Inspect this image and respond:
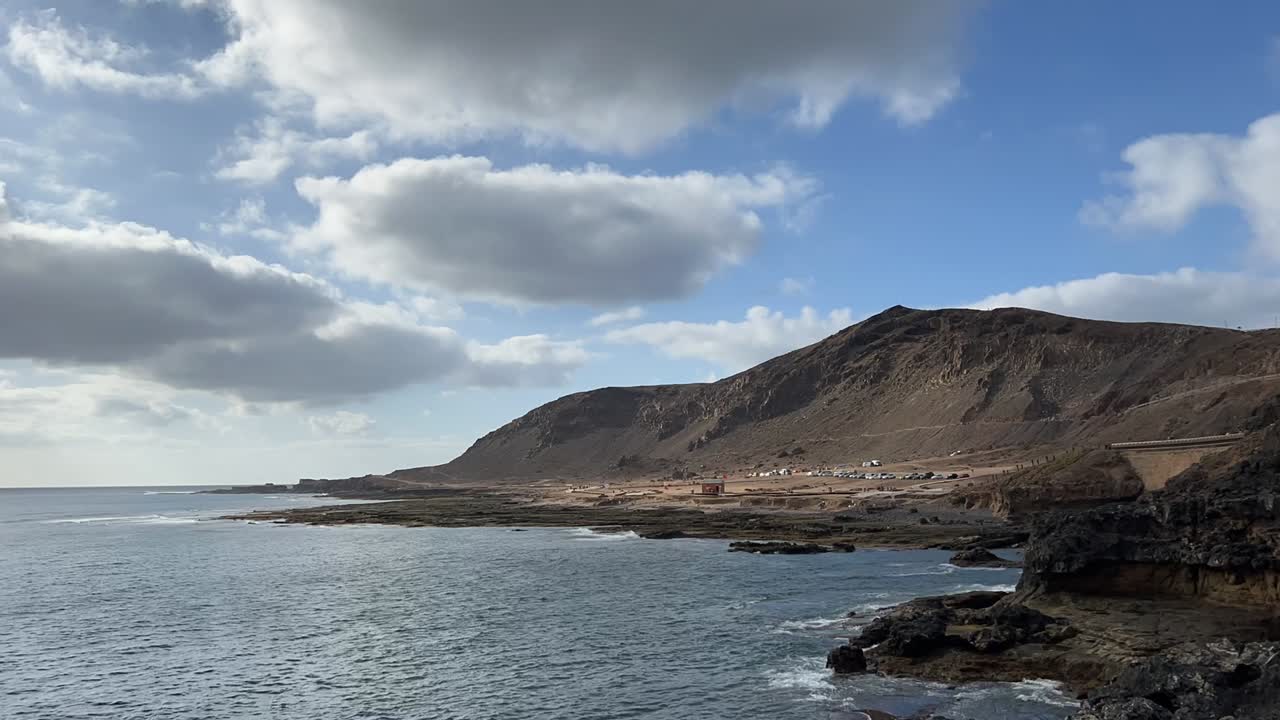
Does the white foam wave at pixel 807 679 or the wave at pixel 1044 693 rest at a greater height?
the wave at pixel 1044 693

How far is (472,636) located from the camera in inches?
1585

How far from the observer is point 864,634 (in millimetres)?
33500

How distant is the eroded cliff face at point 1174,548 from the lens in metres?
28.6

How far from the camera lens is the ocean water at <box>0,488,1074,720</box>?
28250mm

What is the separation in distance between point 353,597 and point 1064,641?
135 ft

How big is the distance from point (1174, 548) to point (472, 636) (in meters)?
29.6

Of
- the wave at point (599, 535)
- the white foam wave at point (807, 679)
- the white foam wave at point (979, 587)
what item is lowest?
the wave at point (599, 535)

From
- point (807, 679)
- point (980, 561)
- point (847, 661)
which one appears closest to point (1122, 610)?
point (847, 661)

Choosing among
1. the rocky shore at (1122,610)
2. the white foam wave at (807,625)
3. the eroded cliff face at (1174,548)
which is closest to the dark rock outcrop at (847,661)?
the rocky shore at (1122,610)

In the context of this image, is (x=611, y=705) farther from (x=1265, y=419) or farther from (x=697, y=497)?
(x=697, y=497)

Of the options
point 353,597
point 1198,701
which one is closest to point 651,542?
point 353,597

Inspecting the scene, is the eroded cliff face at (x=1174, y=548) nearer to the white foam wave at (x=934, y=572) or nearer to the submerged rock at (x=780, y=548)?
the white foam wave at (x=934, y=572)

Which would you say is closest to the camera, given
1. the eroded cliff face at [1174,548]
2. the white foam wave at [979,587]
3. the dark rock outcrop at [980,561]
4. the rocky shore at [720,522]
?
the eroded cliff face at [1174,548]

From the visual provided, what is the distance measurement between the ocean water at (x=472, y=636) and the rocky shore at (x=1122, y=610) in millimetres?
1698
